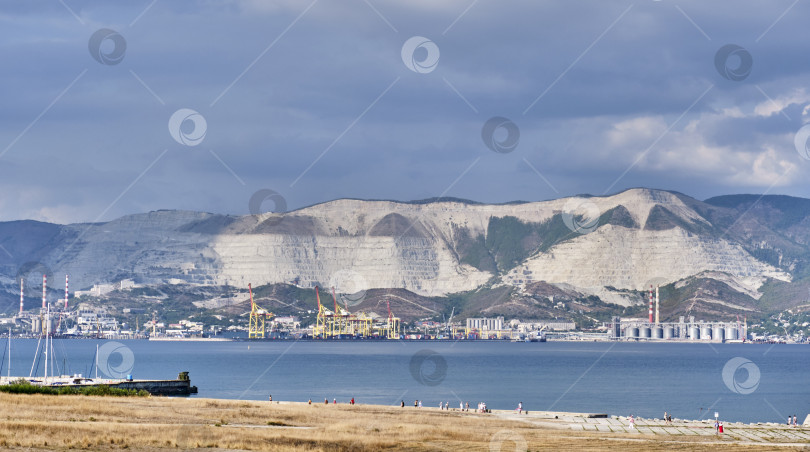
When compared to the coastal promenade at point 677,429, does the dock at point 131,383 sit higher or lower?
higher

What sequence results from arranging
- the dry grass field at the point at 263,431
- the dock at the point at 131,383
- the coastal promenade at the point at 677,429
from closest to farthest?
the dry grass field at the point at 263,431 < the coastal promenade at the point at 677,429 < the dock at the point at 131,383

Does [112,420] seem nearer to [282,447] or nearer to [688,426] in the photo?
[282,447]

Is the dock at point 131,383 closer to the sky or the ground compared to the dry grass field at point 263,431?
closer to the sky

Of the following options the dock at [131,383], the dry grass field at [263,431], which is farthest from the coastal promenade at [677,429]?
the dock at [131,383]

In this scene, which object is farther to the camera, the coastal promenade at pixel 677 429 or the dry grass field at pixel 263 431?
the coastal promenade at pixel 677 429

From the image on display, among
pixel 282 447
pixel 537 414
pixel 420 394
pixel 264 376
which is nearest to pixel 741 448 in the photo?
pixel 282 447

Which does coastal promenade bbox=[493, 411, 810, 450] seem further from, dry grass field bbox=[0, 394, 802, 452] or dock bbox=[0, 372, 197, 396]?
dock bbox=[0, 372, 197, 396]

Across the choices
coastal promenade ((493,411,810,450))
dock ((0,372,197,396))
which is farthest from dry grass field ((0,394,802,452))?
dock ((0,372,197,396))

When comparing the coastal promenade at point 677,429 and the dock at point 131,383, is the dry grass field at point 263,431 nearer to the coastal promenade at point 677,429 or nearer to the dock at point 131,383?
the coastal promenade at point 677,429

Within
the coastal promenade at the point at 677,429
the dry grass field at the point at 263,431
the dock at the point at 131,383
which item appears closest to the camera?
the dry grass field at the point at 263,431
